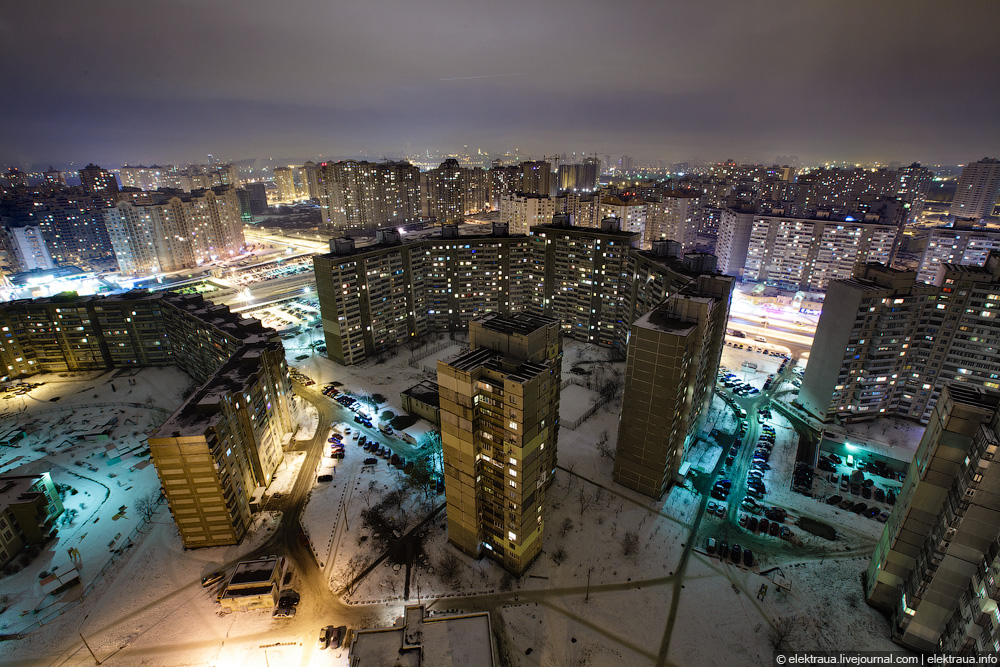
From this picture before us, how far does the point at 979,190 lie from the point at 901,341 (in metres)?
191

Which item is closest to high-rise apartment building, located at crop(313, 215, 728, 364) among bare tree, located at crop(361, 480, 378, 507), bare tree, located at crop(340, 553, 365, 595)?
bare tree, located at crop(361, 480, 378, 507)

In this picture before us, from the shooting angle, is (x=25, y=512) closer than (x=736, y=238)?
Yes

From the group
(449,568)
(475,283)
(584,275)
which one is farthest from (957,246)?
(449,568)

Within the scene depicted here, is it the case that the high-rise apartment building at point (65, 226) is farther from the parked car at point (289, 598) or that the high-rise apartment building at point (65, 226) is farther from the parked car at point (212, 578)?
the parked car at point (289, 598)

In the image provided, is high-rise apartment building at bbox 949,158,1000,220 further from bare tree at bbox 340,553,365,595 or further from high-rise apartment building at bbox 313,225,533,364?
bare tree at bbox 340,553,365,595

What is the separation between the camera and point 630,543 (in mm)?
48781

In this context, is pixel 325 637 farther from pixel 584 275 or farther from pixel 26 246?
pixel 26 246

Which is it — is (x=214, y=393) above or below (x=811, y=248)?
below

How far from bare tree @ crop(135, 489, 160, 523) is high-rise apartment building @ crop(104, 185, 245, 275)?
419 ft

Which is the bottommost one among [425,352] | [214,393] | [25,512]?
[425,352]

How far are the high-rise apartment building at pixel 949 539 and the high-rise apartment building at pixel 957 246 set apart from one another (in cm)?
10465

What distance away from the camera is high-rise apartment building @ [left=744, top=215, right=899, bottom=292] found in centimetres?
11781

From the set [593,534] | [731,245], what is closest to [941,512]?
[593,534]

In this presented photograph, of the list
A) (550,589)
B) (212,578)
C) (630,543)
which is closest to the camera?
(550,589)
